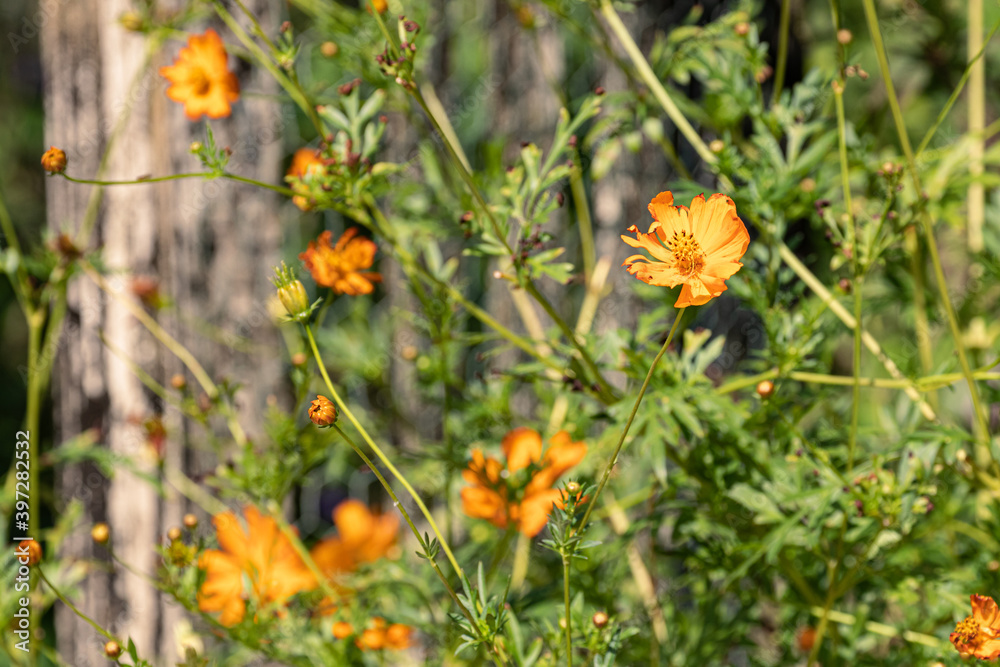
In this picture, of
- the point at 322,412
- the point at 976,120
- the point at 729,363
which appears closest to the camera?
the point at 322,412

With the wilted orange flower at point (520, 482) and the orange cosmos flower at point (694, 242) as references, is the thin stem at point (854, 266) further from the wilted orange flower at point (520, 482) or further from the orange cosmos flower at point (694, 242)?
the wilted orange flower at point (520, 482)

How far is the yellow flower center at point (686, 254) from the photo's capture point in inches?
16.8

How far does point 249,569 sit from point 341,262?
0.28 meters

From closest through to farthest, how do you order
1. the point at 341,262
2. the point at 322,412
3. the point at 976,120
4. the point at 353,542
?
the point at 322,412 < the point at 341,262 < the point at 976,120 < the point at 353,542

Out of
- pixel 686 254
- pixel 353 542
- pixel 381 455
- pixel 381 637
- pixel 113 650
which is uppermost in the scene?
pixel 686 254

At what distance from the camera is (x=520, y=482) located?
593mm

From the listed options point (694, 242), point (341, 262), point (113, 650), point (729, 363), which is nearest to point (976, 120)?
point (729, 363)

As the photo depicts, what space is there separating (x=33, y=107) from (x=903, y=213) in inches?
103

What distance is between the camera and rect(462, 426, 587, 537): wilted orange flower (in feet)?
1.91

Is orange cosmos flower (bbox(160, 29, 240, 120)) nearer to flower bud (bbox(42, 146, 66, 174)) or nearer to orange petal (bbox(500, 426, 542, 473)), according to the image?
flower bud (bbox(42, 146, 66, 174))

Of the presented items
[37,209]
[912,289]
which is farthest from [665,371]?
[37,209]

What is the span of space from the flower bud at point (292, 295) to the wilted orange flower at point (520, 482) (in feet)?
0.67

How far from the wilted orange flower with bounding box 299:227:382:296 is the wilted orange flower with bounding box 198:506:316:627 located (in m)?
0.24

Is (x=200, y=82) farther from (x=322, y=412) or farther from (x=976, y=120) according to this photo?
(x=976, y=120)
